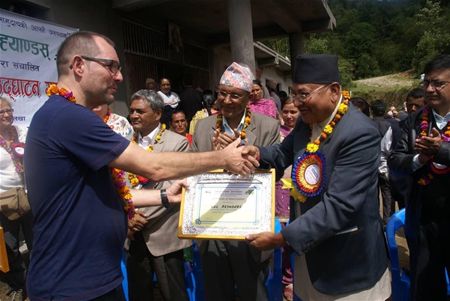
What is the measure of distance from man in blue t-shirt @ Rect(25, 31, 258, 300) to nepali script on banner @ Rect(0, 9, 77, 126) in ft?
10.5

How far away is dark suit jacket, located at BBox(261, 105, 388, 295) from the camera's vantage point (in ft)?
7.33

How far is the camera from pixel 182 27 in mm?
12609

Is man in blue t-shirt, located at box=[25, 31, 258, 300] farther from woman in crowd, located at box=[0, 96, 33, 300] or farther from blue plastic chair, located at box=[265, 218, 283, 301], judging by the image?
woman in crowd, located at box=[0, 96, 33, 300]

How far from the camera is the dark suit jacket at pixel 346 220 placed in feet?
7.33

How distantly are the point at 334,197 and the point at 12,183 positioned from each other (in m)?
4.02

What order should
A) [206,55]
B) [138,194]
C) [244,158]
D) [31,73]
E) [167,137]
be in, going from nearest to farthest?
[244,158], [138,194], [167,137], [31,73], [206,55]

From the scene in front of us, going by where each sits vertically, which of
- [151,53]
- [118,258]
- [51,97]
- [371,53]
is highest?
[371,53]

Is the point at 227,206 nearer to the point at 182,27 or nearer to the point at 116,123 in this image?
the point at 116,123

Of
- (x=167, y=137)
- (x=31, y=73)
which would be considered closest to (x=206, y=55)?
(x=31, y=73)

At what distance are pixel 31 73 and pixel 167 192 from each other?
3.33 metres

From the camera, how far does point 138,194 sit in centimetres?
291

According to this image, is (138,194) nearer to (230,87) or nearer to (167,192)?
(167,192)

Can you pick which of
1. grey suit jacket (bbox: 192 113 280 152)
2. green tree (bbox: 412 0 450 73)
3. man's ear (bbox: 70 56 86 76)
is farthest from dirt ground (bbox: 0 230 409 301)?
green tree (bbox: 412 0 450 73)

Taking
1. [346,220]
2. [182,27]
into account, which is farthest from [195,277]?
[182,27]
